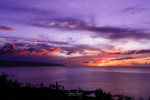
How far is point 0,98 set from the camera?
9.57 metres

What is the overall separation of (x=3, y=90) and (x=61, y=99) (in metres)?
4.33

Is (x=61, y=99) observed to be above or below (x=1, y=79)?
below

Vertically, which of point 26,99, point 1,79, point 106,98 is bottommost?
point 106,98

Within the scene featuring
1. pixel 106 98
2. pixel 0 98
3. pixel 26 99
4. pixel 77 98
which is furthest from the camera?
pixel 106 98

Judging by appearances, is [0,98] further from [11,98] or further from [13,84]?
[13,84]

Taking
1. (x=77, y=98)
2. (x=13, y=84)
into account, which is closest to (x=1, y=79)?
(x=13, y=84)

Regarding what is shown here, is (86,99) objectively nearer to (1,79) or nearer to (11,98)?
(11,98)

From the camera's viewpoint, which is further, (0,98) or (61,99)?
(61,99)

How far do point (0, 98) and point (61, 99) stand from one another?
4269 mm

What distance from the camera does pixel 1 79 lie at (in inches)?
517

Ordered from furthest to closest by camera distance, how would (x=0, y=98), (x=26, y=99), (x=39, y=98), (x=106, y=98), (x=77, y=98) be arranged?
(x=106, y=98)
(x=77, y=98)
(x=39, y=98)
(x=26, y=99)
(x=0, y=98)

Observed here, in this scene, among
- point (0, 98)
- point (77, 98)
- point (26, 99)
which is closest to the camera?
point (0, 98)

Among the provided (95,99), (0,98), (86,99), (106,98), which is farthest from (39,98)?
(106,98)

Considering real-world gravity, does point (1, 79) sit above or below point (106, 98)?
above
